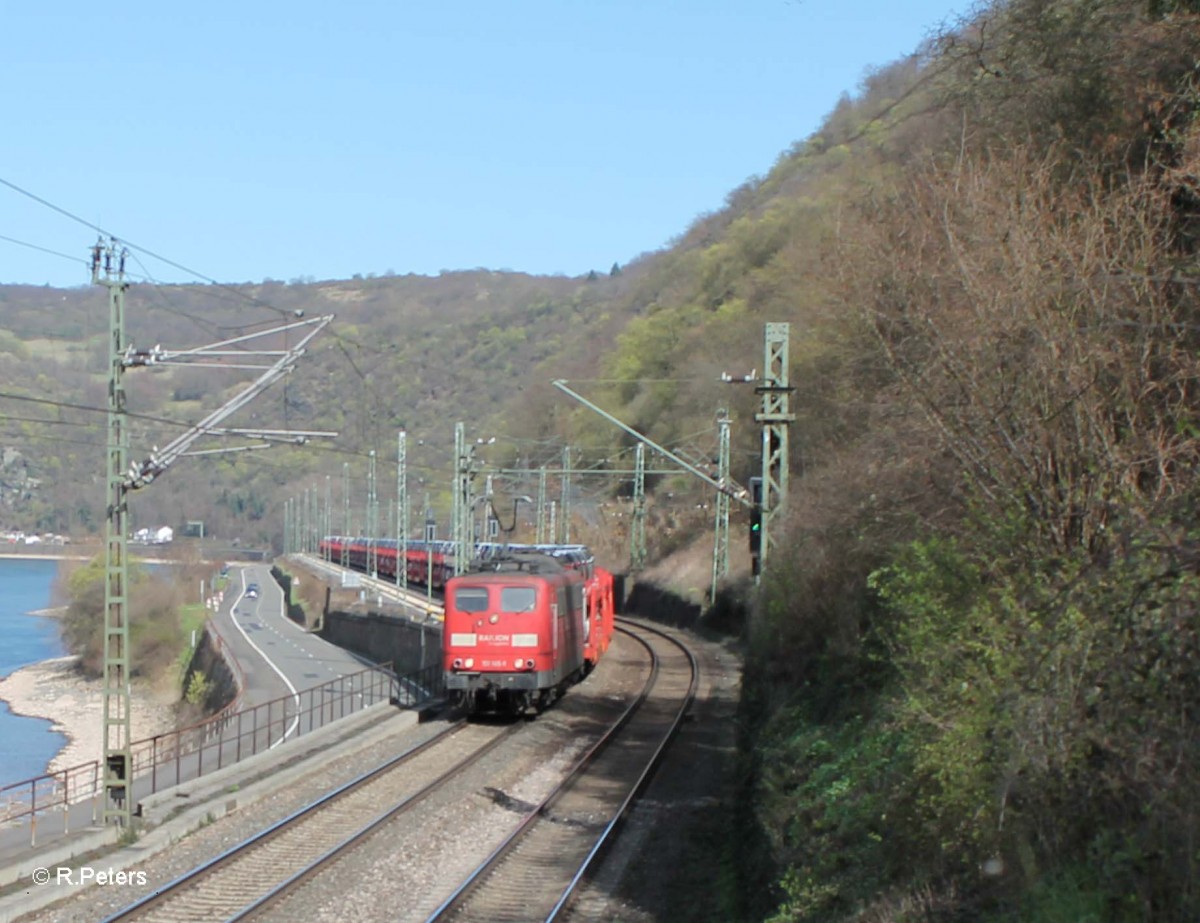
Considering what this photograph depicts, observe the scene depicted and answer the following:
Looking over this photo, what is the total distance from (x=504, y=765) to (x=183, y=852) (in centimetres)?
638

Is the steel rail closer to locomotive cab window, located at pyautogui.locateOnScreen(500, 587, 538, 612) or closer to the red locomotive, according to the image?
the red locomotive

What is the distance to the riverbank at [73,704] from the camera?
2051 inches

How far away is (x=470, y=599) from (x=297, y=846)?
1017 cm

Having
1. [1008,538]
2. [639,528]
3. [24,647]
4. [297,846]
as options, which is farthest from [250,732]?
[24,647]

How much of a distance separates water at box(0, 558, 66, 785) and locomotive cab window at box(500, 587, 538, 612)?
26.2m

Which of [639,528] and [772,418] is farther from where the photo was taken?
[639,528]

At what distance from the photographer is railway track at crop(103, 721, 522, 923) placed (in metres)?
11.7

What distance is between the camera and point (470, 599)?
79.5 ft

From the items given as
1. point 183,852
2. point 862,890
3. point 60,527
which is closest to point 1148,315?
point 862,890

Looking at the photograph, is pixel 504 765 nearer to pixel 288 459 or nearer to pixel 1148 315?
pixel 1148 315

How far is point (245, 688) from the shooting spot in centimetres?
3991

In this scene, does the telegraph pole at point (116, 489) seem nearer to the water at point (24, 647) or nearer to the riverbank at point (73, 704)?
the water at point (24, 647)

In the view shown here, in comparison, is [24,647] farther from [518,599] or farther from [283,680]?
[518,599]

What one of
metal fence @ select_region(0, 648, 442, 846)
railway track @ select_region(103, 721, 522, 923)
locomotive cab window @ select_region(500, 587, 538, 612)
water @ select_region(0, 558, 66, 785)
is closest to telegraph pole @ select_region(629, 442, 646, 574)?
metal fence @ select_region(0, 648, 442, 846)
